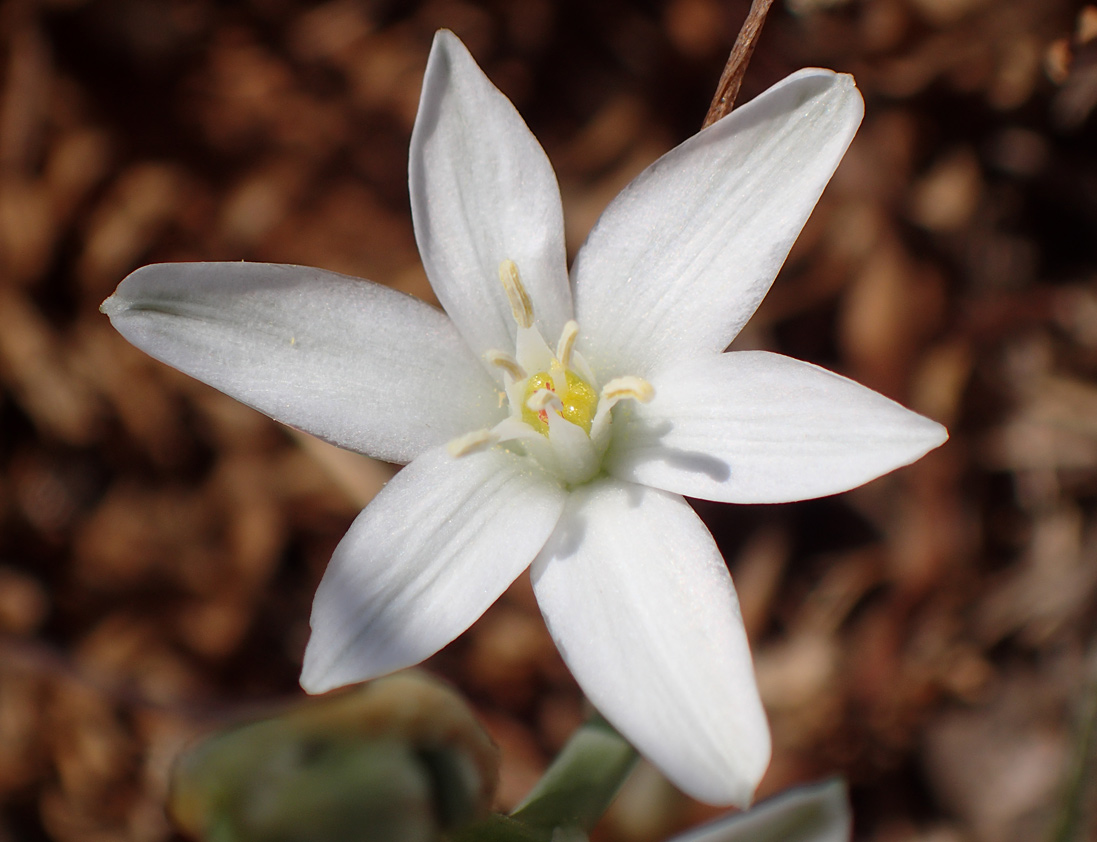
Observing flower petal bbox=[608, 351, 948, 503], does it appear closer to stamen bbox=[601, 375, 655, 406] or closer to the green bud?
stamen bbox=[601, 375, 655, 406]

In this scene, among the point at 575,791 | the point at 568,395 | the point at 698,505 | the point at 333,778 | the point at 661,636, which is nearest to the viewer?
the point at 333,778

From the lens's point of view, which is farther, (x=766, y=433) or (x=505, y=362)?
(x=505, y=362)

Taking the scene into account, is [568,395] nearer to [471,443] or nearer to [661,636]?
[471,443]

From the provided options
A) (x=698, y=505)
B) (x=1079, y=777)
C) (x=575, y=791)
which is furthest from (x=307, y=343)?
(x=1079, y=777)

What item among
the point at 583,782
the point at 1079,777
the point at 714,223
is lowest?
the point at 1079,777

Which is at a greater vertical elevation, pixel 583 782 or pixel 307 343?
pixel 307 343

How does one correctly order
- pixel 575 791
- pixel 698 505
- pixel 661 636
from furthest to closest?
pixel 698 505
pixel 575 791
pixel 661 636

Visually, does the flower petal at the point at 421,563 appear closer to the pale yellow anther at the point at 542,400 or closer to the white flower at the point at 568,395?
the white flower at the point at 568,395
